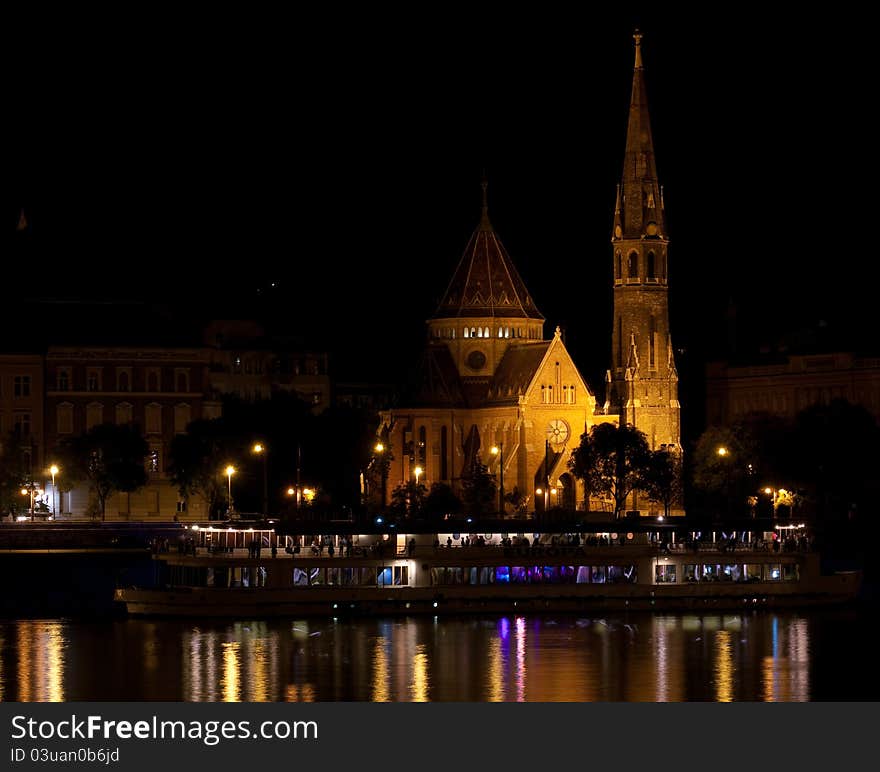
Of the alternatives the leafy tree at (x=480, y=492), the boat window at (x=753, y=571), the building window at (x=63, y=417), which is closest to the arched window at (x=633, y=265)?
the leafy tree at (x=480, y=492)

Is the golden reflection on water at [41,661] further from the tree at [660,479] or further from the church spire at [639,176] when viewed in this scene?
the church spire at [639,176]

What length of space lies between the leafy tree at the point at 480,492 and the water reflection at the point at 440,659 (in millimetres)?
50073

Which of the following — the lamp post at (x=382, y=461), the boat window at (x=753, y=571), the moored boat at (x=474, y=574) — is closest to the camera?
the moored boat at (x=474, y=574)

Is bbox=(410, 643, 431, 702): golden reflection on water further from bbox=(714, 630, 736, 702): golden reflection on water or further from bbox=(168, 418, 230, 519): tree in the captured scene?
bbox=(168, 418, 230, 519): tree

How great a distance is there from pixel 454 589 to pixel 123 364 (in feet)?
185

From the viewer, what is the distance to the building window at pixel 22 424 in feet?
573

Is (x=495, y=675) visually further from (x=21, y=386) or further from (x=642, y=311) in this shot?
(x=642, y=311)

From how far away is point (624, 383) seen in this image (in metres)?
187

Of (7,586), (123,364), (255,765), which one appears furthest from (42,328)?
(255,765)

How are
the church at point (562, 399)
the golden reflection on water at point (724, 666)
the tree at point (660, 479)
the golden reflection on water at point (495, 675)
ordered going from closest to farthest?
the golden reflection on water at point (495, 675) < the golden reflection on water at point (724, 666) < the tree at point (660, 479) < the church at point (562, 399)

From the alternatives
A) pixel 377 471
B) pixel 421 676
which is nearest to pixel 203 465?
pixel 377 471

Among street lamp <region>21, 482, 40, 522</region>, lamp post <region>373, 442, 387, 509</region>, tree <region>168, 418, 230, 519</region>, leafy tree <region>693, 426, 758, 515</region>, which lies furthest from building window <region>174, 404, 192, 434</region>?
leafy tree <region>693, 426, 758, 515</region>

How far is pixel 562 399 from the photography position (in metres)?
189

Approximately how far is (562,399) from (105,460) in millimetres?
34927
